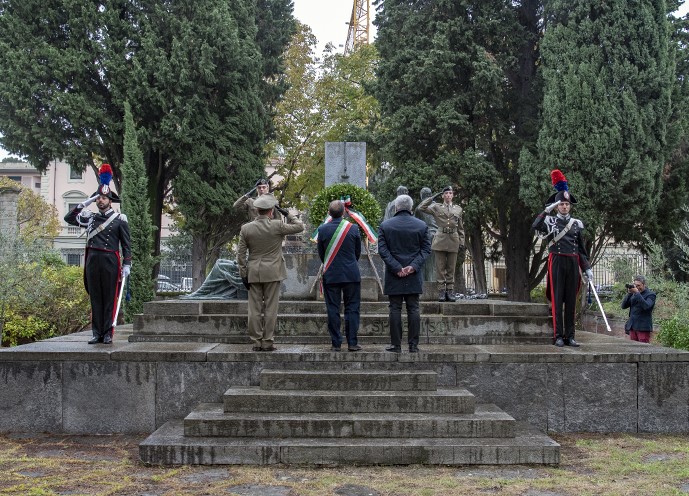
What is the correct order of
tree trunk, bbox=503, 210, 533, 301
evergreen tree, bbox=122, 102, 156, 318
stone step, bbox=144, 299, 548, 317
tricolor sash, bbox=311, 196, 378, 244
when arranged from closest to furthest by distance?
stone step, bbox=144, 299, 548, 317 < tricolor sash, bbox=311, 196, 378, 244 < evergreen tree, bbox=122, 102, 156, 318 < tree trunk, bbox=503, 210, 533, 301

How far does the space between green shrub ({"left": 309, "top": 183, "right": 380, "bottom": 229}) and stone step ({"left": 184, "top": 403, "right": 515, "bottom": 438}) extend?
5850 millimetres

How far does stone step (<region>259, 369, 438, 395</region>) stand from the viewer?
8180 millimetres

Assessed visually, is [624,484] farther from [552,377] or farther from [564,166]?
[564,166]

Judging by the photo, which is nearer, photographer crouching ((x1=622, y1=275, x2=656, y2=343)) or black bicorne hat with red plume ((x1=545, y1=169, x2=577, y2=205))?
black bicorne hat with red plume ((x1=545, y1=169, x2=577, y2=205))

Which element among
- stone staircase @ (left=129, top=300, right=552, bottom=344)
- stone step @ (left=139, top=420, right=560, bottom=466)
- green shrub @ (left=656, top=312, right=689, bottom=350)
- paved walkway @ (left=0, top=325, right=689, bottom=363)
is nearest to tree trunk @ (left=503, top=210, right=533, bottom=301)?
green shrub @ (left=656, top=312, right=689, bottom=350)

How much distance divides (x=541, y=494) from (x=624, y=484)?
2.85 ft

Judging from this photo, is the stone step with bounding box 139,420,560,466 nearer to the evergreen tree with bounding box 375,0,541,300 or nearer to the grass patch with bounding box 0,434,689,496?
the grass patch with bounding box 0,434,689,496

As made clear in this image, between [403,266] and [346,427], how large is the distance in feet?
7.43

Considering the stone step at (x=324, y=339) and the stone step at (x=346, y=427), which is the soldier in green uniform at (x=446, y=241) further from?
the stone step at (x=346, y=427)

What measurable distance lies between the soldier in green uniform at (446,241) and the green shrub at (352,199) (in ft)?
4.13

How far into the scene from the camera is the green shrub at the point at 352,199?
12.8 meters

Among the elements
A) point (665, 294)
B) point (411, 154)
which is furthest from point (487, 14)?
point (665, 294)

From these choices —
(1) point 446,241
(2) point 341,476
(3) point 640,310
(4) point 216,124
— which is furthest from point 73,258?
(2) point 341,476

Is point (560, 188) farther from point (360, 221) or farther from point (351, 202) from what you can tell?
point (351, 202)
